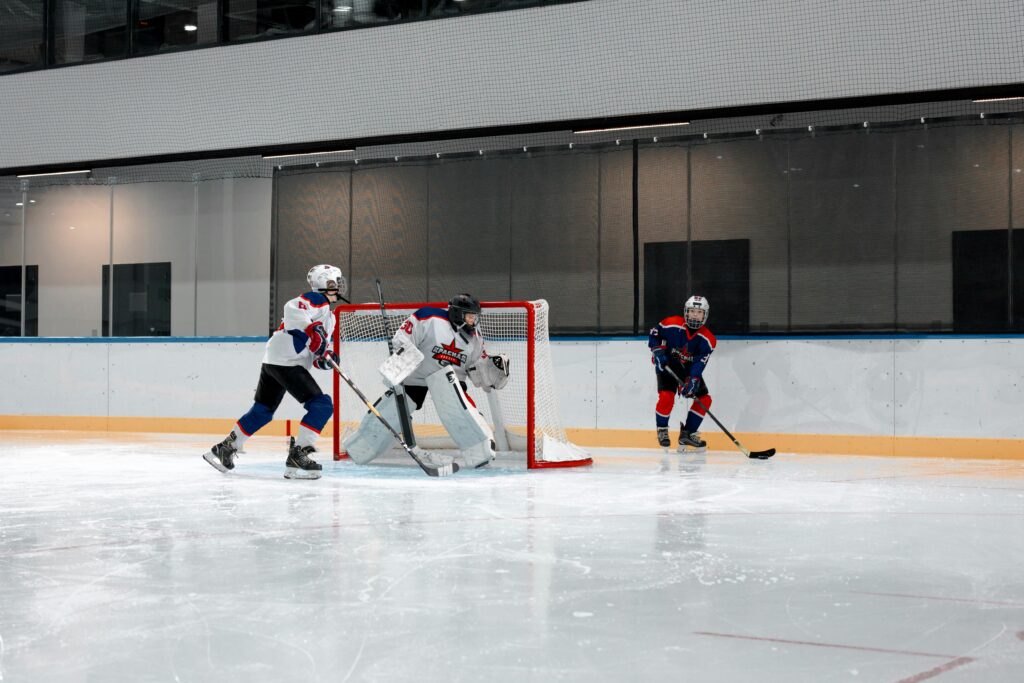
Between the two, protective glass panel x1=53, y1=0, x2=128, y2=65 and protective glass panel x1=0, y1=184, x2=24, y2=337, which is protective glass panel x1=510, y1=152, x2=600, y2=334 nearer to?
protective glass panel x1=53, y1=0, x2=128, y2=65

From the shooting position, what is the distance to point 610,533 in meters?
4.04

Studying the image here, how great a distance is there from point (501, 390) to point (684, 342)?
1.39 meters

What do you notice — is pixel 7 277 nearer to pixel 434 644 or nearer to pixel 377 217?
pixel 377 217

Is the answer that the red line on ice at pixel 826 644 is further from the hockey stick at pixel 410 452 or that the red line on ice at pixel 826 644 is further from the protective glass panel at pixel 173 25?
the protective glass panel at pixel 173 25

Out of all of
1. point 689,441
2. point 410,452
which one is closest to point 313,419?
point 410,452

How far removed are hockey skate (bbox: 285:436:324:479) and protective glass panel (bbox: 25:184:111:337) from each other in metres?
4.96

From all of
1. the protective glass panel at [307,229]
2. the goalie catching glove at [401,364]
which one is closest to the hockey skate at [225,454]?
the goalie catching glove at [401,364]

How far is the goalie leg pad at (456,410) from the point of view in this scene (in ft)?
21.5

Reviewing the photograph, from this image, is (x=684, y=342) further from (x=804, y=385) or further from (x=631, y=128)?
(x=631, y=128)

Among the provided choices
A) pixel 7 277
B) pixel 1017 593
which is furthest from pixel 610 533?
pixel 7 277

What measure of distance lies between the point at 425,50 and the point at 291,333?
4.06 meters

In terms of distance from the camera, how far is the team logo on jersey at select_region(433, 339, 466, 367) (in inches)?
258

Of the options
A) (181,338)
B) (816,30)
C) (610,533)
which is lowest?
(610,533)

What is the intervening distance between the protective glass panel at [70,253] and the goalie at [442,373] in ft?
15.4
